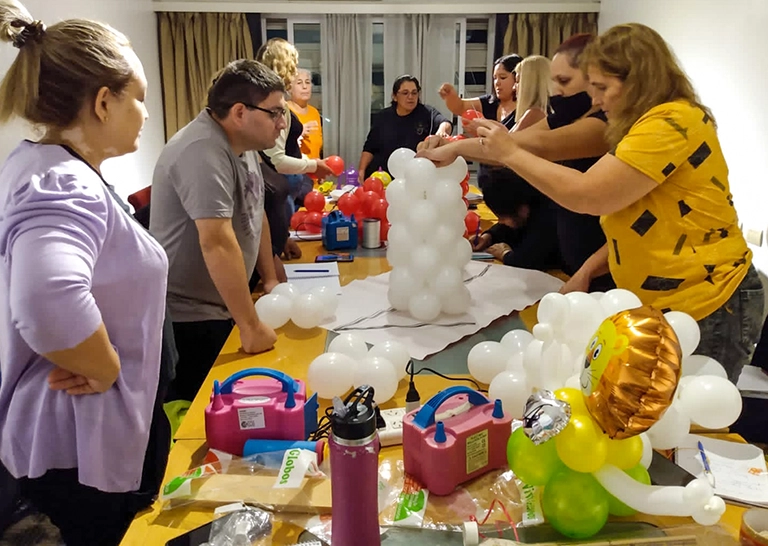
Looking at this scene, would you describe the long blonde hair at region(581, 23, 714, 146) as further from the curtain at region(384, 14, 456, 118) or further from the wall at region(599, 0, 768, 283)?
the curtain at region(384, 14, 456, 118)

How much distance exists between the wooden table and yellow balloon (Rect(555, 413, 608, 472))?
0.20 metres

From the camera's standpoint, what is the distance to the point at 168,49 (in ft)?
18.0

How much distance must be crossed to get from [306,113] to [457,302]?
9.32ft

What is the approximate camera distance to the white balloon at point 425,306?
197 cm

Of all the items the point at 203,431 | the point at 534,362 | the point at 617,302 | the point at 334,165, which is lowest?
the point at 203,431

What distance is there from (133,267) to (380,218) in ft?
5.99

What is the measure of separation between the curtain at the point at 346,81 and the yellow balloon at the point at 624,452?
5164mm

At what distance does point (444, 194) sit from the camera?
6.37 feet

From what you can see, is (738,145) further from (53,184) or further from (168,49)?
(168,49)

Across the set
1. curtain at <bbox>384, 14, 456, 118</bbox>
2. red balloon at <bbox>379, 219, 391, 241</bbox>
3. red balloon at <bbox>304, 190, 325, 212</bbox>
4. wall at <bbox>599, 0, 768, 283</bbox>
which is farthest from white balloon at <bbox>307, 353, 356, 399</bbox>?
curtain at <bbox>384, 14, 456, 118</bbox>

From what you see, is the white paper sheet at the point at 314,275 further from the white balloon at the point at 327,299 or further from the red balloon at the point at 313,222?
the red balloon at the point at 313,222

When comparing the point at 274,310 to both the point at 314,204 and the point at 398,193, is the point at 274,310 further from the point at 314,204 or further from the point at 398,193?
the point at 314,204

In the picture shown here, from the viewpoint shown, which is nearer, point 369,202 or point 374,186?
point 369,202

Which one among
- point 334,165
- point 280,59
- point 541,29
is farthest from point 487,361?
point 541,29
